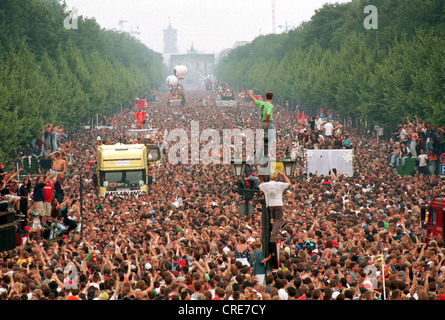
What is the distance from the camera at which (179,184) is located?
31.9 meters

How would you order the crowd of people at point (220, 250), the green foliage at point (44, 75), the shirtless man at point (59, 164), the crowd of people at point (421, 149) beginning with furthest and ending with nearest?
the green foliage at point (44, 75) → the crowd of people at point (421, 149) → the shirtless man at point (59, 164) → the crowd of people at point (220, 250)

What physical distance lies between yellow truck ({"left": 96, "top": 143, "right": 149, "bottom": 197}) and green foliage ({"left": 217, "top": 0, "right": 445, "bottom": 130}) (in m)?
18.0

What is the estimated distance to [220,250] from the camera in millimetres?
16562

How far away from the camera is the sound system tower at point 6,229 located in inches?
524

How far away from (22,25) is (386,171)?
48.5m

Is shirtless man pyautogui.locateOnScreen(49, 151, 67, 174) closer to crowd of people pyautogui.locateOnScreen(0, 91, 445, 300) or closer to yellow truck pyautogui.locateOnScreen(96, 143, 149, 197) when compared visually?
crowd of people pyautogui.locateOnScreen(0, 91, 445, 300)

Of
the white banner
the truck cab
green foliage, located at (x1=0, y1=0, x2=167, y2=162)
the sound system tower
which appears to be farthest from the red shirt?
green foliage, located at (x1=0, y1=0, x2=167, y2=162)

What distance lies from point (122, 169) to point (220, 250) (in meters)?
15.8

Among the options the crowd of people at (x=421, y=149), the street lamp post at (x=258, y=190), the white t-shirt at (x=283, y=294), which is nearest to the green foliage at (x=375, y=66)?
the crowd of people at (x=421, y=149)

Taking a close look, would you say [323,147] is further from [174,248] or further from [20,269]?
[20,269]

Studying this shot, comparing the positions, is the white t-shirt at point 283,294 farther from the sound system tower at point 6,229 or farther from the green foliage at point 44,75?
the green foliage at point 44,75

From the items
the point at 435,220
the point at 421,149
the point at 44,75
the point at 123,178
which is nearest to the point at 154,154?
the point at 123,178

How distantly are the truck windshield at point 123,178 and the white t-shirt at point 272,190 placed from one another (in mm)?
18380

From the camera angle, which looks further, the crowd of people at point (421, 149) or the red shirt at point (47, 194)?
the crowd of people at point (421, 149)
